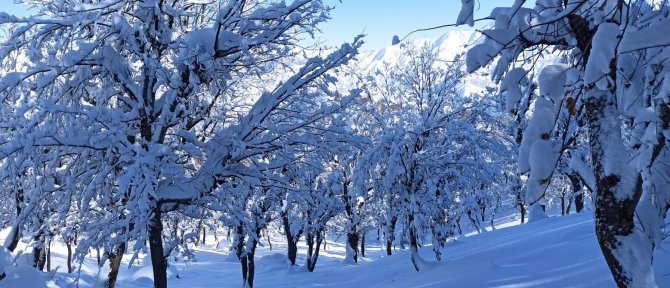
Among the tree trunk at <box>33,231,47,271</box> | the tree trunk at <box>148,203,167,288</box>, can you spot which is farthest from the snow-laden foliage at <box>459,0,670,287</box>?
the tree trunk at <box>33,231,47,271</box>

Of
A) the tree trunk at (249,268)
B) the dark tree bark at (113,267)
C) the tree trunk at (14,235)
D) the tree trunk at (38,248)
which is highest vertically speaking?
the tree trunk at (14,235)

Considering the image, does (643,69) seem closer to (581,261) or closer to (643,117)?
(643,117)

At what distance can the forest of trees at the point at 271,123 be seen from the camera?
7.98 feet

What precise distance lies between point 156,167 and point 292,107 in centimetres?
267

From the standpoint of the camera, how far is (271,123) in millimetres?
6121

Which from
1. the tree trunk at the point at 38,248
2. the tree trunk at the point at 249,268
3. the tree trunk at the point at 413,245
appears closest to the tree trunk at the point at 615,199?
the tree trunk at the point at 38,248

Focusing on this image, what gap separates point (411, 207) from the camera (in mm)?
10820

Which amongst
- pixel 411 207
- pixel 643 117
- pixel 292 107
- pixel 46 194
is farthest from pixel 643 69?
pixel 411 207

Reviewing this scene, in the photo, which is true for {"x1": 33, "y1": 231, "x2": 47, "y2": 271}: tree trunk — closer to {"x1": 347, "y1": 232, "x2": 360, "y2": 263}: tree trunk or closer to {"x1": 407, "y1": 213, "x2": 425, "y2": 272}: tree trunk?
{"x1": 407, "y1": 213, "x2": 425, "y2": 272}: tree trunk

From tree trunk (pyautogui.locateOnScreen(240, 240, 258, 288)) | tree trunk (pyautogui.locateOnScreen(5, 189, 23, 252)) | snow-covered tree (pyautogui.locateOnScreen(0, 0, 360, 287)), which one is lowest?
tree trunk (pyautogui.locateOnScreen(240, 240, 258, 288))

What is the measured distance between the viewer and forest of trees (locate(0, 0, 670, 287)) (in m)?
2.43

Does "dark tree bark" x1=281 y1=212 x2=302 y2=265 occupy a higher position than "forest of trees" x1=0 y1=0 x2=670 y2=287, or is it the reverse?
"forest of trees" x1=0 y1=0 x2=670 y2=287

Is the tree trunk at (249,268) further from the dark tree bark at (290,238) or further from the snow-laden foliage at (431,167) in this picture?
the snow-laden foliage at (431,167)

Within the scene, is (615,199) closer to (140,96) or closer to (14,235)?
(140,96)
